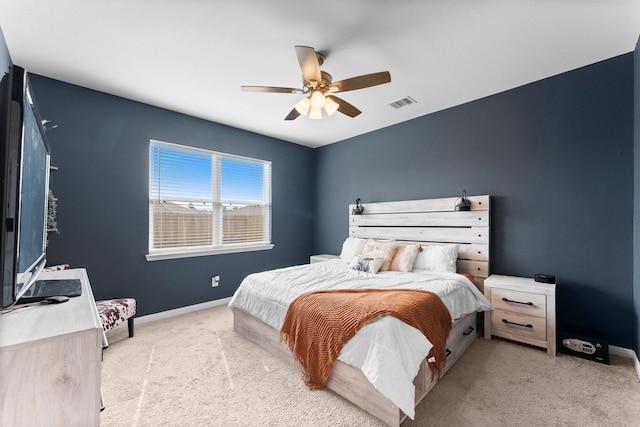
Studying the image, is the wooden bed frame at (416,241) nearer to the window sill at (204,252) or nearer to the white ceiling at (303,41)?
the window sill at (204,252)

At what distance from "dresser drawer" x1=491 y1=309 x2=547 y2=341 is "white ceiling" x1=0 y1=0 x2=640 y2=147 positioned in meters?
2.41

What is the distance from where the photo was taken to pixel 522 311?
2.71 meters

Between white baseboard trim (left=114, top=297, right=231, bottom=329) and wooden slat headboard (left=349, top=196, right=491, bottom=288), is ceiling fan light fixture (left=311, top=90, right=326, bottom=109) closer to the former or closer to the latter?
wooden slat headboard (left=349, top=196, right=491, bottom=288)

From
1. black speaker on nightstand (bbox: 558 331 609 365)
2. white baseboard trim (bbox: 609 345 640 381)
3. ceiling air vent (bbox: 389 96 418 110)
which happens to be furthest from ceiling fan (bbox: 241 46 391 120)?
white baseboard trim (bbox: 609 345 640 381)

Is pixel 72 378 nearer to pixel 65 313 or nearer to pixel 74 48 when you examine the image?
pixel 65 313

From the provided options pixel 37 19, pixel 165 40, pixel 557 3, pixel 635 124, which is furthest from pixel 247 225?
pixel 635 124

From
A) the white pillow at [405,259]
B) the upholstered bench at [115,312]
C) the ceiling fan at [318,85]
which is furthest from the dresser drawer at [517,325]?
the upholstered bench at [115,312]

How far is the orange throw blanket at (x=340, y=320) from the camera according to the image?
6.16 ft

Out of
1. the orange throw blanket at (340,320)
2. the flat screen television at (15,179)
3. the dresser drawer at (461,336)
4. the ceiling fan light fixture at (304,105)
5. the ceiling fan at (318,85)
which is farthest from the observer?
the ceiling fan light fixture at (304,105)

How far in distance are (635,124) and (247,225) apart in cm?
457

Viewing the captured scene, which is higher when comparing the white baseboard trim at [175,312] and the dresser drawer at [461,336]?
the dresser drawer at [461,336]

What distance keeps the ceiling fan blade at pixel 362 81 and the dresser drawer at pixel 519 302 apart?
236 centimetres

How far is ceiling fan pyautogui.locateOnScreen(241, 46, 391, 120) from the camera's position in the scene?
211cm

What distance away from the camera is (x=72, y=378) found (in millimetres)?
1014
